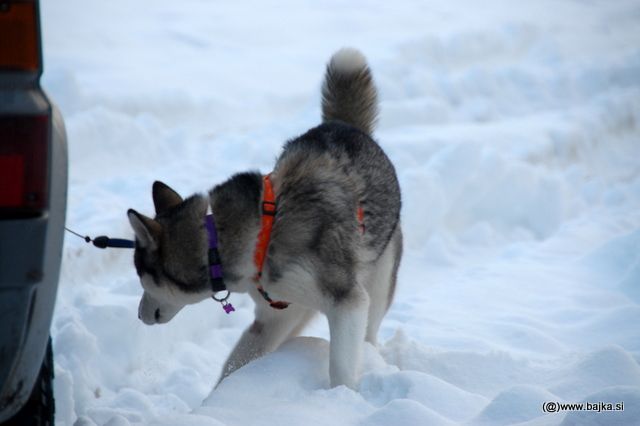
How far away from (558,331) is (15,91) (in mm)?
3484

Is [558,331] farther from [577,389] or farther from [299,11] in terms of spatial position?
[299,11]

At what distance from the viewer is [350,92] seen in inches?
168

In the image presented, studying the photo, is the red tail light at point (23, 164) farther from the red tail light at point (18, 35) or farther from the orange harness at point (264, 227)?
the orange harness at point (264, 227)

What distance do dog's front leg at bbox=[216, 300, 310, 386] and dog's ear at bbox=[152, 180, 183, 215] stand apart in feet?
2.20

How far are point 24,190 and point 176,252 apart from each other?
119cm

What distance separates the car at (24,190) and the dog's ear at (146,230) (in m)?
0.96

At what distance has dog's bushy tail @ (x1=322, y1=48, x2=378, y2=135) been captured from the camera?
4246 millimetres

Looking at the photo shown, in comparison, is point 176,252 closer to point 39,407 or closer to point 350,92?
point 39,407

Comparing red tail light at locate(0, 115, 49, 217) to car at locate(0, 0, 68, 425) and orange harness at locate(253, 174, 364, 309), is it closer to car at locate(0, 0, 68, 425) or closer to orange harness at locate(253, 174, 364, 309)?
car at locate(0, 0, 68, 425)

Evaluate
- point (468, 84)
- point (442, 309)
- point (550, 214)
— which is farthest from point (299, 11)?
point (442, 309)

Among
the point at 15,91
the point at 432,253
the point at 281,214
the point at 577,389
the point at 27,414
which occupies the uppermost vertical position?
the point at 15,91

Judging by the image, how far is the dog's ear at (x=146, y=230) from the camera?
2.85m

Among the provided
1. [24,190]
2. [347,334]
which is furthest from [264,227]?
[24,190]

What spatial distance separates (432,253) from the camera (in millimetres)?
5883
